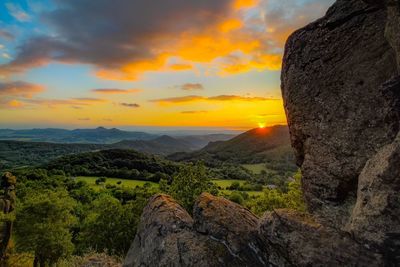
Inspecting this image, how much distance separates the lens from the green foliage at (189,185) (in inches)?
2458

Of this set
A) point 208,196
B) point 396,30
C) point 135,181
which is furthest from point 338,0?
point 135,181

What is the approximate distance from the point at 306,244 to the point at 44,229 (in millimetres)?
64128

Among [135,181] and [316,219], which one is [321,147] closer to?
[316,219]

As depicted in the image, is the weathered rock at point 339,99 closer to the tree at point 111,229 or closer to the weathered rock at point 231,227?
the weathered rock at point 231,227

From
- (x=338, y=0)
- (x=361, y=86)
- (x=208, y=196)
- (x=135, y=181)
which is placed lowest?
(x=135, y=181)

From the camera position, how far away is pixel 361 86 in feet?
42.9

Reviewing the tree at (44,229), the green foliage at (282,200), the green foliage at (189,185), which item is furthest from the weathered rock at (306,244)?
the tree at (44,229)

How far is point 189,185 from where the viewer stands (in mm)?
65125

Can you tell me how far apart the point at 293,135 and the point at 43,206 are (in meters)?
64.4

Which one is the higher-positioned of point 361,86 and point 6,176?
point 361,86

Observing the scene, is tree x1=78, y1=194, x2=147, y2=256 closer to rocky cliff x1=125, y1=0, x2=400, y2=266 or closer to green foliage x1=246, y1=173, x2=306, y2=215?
green foliage x1=246, y1=173, x2=306, y2=215

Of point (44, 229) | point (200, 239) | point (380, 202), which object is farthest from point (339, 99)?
point (44, 229)

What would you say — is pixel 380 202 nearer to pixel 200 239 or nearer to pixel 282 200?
pixel 200 239

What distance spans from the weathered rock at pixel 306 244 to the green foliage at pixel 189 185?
157 feet
